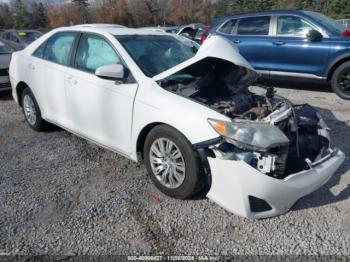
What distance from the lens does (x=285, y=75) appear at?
23.7 ft

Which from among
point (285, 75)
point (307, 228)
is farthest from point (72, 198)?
point (285, 75)

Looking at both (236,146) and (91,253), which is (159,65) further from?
(91,253)

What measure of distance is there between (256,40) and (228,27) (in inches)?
37.9

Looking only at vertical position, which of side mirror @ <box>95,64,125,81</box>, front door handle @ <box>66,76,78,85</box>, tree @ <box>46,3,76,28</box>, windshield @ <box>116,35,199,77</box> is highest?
windshield @ <box>116,35,199,77</box>

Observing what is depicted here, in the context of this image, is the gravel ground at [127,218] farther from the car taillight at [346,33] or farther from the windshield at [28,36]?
the windshield at [28,36]

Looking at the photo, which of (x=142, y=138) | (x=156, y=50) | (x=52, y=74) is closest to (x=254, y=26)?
(x=156, y=50)

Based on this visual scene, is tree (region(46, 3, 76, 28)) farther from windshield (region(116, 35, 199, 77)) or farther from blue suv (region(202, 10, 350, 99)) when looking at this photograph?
windshield (region(116, 35, 199, 77))

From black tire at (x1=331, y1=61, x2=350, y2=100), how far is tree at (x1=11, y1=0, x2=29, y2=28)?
189ft

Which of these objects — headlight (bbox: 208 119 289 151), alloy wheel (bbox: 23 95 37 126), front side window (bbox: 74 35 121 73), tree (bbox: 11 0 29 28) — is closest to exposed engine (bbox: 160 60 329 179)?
headlight (bbox: 208 119 289 151)

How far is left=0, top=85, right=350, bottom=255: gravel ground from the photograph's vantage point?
2693 millimetres

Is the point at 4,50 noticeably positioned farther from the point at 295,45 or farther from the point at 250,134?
the point at 250,134

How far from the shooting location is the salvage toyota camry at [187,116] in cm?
279

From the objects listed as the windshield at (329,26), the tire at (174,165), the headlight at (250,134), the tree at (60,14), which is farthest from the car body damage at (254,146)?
the tree at (60,14)

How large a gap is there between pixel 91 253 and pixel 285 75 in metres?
5.87
